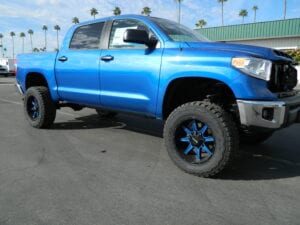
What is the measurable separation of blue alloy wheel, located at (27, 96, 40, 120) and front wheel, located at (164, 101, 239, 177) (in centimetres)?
316

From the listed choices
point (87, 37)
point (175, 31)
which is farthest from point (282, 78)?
point (87, 37)

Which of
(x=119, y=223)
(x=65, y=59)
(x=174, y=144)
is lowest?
(x=119, y=223)

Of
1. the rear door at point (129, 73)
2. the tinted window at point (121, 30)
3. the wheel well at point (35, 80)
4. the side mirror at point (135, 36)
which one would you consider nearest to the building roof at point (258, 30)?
the wheel well at point (35, 80)

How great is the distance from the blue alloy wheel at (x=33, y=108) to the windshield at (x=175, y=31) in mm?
2848

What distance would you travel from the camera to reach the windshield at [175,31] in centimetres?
423

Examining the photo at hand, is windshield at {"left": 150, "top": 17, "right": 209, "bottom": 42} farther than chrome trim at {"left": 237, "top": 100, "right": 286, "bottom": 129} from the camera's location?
Yes

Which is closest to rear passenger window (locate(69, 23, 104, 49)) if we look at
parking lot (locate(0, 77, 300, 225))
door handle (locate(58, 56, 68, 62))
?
door handle (locate(58, 56, 68, 62))

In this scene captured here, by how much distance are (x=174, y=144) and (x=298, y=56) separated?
24.9 m

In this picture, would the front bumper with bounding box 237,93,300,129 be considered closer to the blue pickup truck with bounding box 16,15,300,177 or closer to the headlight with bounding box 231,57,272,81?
the blue pickup truck with bounding box 16,15,300,177

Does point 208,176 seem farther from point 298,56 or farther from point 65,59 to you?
point 298,56

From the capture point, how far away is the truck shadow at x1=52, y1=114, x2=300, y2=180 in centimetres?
373

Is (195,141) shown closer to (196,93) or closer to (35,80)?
(196,93)

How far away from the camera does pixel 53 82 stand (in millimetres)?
5594

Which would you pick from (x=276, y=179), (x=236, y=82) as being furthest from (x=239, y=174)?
(x=236, y=82)
